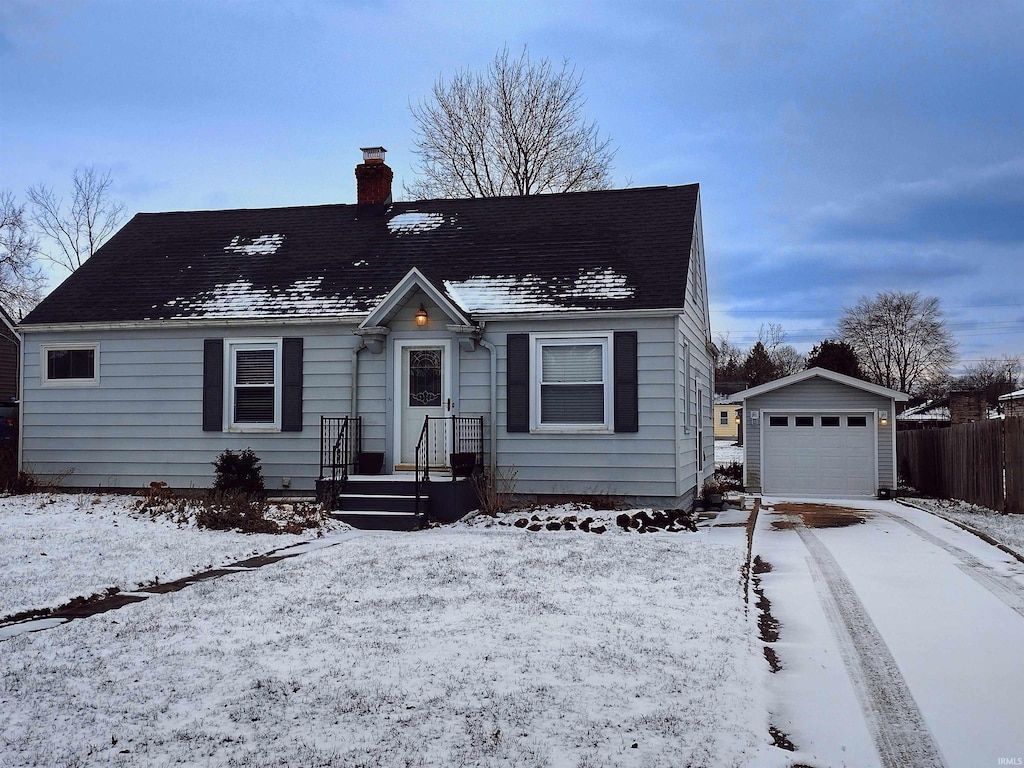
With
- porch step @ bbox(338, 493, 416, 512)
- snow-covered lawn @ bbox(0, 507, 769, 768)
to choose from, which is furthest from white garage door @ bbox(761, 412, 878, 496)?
snow-covered lawn @ bbox(0, 507, 769, 768)

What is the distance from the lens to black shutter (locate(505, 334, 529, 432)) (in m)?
13.6

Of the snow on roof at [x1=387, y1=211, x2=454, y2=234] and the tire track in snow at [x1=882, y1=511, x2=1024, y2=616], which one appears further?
the snow on roof at [x1=387, y1=211, x2=454, y2=234]

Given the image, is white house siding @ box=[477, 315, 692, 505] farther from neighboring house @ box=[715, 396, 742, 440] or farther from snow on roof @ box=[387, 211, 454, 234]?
neighboring house @ box=[715, 396, 742, 440]

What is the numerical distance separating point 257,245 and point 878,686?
1424 cm

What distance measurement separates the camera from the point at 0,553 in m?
9.05

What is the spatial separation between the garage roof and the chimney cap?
9.97 meters

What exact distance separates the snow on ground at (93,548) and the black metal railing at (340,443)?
2.44 meters

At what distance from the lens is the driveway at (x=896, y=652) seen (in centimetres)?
416

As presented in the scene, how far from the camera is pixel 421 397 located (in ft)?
46.1

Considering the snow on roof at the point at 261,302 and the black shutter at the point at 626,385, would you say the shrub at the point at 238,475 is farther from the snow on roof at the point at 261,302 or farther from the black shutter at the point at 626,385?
the black shutter at the point at 626,385

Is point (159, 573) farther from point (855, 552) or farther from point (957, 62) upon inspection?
point (957, 62)

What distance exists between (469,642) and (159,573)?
4.04 m

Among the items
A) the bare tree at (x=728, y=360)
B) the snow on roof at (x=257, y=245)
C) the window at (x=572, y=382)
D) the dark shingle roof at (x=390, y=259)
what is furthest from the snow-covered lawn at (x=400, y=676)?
the bare tree at (x=728, y=360)

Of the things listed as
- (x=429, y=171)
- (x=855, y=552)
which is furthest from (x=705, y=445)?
(x=429, y=171)
